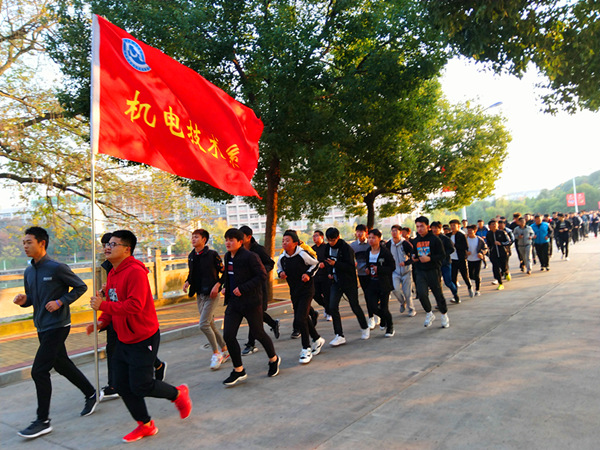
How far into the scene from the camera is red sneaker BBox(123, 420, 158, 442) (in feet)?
13.4

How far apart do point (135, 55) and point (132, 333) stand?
3.19 metres

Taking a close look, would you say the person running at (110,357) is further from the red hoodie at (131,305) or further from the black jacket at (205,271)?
the black jacket at (205,271)

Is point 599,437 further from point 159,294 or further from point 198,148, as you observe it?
point 159,294

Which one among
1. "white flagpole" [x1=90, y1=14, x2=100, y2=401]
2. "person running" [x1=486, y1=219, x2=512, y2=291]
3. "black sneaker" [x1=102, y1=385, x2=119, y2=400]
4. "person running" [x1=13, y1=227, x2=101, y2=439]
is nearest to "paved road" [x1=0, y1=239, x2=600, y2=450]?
"black sneaker" [x1=102, y1=385, x2=119, y2=400]

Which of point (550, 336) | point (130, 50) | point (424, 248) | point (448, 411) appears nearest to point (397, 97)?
point (424, 248)

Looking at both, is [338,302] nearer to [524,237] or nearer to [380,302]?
[380,302]

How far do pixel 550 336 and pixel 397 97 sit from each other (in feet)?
24.1

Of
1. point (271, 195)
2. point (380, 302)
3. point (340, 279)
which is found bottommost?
point (380, 302)

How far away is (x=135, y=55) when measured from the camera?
5.38 m

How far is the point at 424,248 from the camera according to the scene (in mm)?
7859

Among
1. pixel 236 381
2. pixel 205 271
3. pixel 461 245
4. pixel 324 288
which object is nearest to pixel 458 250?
pixel 461 245

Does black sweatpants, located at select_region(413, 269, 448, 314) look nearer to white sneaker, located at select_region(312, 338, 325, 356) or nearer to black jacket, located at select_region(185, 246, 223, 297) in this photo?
white sneaker, located at select_region(312, 338, 325, 356)

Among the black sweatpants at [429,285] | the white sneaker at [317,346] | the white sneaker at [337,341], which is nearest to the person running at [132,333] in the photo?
the white sneaker at [317,346]

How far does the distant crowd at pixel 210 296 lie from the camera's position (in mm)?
4102
